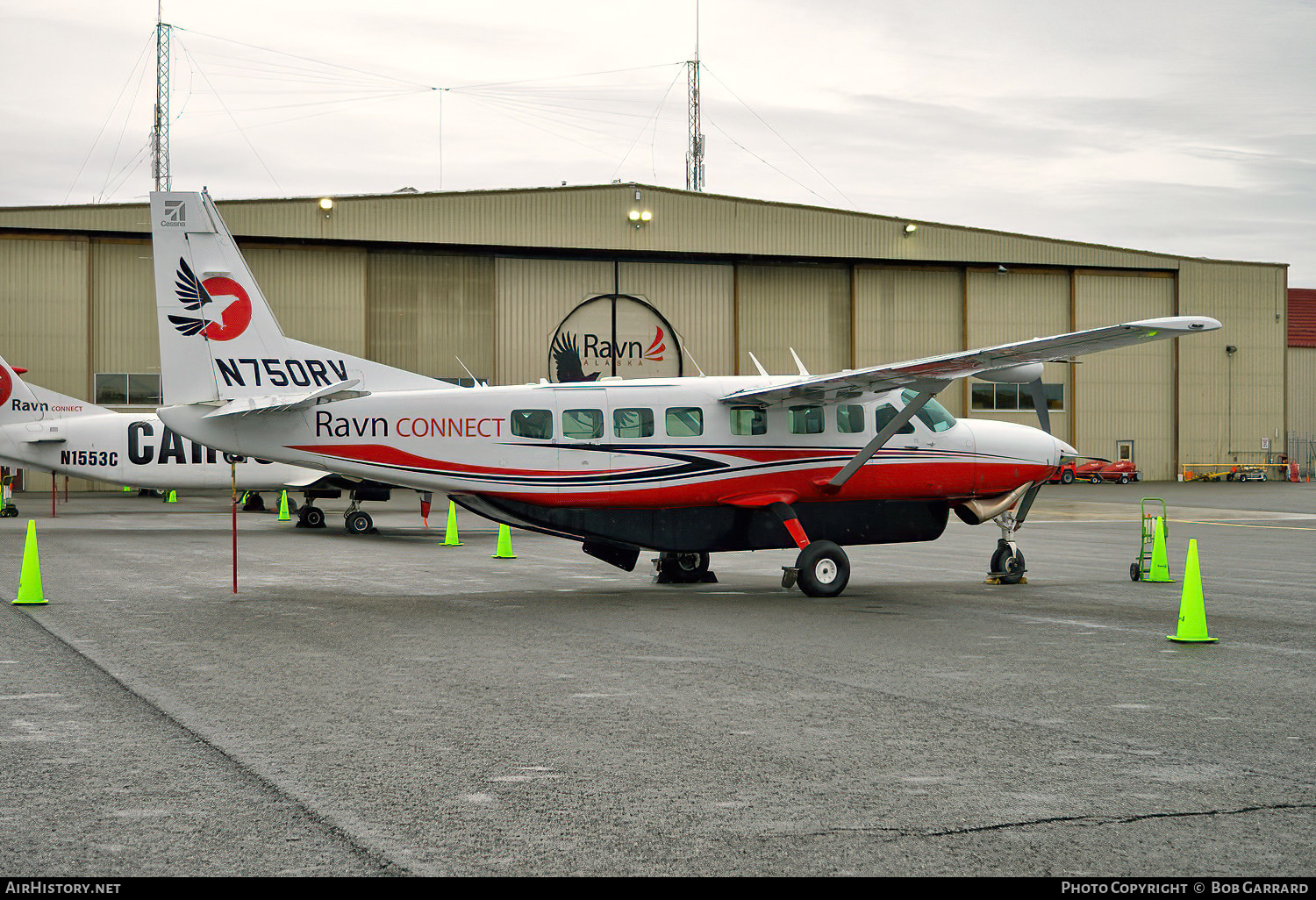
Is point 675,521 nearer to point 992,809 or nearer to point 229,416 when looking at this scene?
point 229,416

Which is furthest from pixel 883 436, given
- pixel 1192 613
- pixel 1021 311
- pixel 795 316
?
pixel 1021 311

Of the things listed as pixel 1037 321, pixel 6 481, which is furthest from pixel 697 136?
pixel 6 481

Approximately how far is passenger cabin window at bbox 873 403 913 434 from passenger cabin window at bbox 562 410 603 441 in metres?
3.59

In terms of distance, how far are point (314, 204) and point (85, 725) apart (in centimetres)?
4015

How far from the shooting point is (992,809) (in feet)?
17.3

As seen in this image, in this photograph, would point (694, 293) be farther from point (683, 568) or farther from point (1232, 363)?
point (683, 568)

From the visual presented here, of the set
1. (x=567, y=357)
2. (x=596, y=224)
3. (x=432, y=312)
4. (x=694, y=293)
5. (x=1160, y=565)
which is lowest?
(x=1160, y=565)

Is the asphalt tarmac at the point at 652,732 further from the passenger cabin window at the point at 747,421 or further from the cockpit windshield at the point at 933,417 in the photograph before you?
the cockpit windshield at the point at 933,417

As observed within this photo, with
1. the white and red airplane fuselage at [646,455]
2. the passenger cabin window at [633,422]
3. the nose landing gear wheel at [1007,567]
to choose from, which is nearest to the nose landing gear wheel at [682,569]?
the white and red airplane fuselage at [646,455]

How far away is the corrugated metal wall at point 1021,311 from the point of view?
5216 cm

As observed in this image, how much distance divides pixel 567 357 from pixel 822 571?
3353cm

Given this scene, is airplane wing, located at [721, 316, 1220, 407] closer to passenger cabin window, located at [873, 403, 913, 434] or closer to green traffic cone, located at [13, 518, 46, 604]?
passenger cabin window, located at [873, 403, 913, 434]

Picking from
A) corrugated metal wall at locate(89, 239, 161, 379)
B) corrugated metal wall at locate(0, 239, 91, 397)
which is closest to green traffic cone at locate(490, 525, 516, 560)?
corrugated metal wall at locate(89, 239, 161, 379)

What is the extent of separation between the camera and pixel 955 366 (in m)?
13.5
